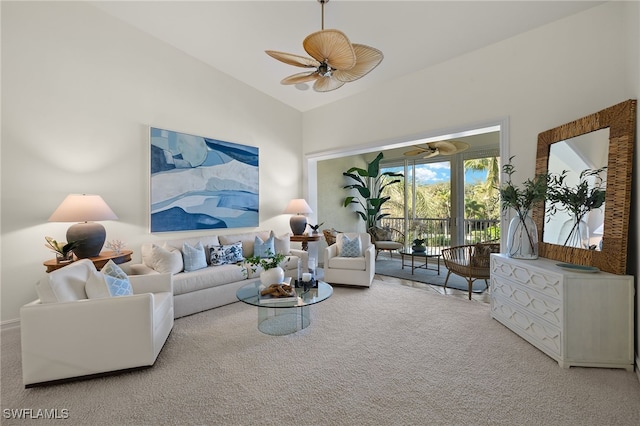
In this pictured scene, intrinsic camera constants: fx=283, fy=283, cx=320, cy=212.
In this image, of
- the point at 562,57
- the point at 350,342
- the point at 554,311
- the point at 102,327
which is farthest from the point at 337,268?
the point at 562,57

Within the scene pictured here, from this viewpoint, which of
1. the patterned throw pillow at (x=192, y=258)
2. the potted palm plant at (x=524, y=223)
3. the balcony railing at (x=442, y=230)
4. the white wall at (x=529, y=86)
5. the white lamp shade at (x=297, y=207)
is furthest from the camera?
the balcony railing at (x=442, y=230)

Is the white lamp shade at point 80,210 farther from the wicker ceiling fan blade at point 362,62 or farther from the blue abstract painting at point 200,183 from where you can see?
the wicker ceiling fan blade at point 362,62

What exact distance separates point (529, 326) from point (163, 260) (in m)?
4.07

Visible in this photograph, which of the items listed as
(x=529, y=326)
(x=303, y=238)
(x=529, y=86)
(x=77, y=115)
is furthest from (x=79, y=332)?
(x=529, y=86)

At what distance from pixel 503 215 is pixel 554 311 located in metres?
1.53

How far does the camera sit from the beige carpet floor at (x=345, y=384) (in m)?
1.79

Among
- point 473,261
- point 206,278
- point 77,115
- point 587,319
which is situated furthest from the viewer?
point 473,261

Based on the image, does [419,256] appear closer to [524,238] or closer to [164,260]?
[524,238]

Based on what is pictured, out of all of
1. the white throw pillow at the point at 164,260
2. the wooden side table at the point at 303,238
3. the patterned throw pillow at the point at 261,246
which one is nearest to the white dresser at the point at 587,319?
the patterned throw pillow at the point at 261,246

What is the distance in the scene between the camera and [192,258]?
382cm

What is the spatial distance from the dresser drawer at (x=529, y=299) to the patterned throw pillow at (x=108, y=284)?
373cm

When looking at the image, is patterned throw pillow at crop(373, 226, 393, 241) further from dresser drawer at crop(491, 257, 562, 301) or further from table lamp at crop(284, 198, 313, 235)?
dresser drawer at crop(491, 257, 562, 301)

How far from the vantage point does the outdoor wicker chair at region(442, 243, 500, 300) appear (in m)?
3.91

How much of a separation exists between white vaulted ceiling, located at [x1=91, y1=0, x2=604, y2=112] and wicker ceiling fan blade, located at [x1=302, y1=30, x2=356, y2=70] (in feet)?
3.25
